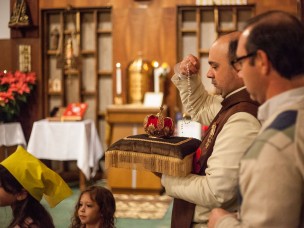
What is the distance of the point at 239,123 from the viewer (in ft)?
5.78

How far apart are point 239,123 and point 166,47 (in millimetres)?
4573

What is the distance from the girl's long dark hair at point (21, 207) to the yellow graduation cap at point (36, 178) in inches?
2.6

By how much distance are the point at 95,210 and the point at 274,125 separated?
61.4 inches

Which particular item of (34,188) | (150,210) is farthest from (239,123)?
(150,210)

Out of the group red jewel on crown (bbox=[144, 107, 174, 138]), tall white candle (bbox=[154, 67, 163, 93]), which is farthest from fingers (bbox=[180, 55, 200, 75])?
tall white candle (bbox=[154, 67, 163, 93])

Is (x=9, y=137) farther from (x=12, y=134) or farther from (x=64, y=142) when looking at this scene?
(x=64, y=142)

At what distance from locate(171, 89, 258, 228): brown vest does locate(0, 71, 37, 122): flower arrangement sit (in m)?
4.07

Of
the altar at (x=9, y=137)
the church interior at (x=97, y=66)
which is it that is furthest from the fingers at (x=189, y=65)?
the altar at (x=9, y=137)

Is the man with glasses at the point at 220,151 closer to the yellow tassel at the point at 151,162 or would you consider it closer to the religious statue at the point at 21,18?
the yellow tassel at the point at 151,162

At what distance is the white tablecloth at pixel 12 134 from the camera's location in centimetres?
591

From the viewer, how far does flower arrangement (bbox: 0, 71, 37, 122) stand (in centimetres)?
584

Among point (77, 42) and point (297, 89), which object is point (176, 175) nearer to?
point (297, 89)

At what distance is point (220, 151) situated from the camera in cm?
173

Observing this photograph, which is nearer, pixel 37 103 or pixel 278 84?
pixel 278 84
